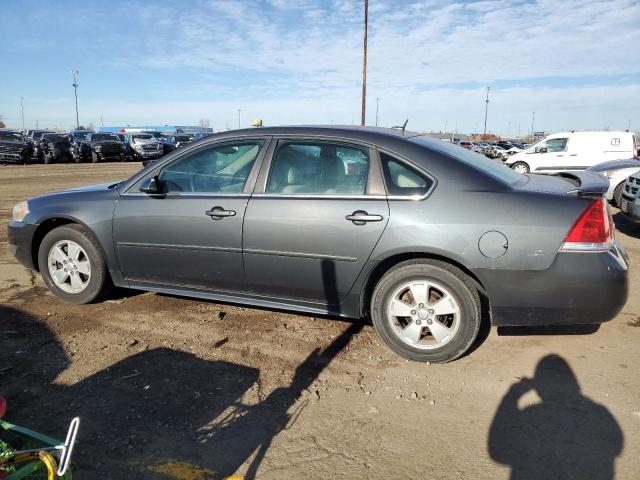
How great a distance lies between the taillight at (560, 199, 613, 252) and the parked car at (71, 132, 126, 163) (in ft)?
96.9

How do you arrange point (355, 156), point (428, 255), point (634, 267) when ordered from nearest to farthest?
1. point (428, 255)
2. point (355, 156)
3. point (634, 267)

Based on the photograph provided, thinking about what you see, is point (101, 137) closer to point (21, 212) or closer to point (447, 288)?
point (21, 212)

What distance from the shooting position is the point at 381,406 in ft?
9.25

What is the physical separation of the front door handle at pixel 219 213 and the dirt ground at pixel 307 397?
34.7 inches

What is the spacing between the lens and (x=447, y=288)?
10.5 feet

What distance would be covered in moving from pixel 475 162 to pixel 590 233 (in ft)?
2.98

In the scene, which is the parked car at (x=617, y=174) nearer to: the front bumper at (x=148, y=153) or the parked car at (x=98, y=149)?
the parked car at (x=98, y=149)

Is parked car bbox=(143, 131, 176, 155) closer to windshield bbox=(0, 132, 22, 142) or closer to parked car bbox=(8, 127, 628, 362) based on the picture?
windshield bbox=(0, 132, 22, 142)

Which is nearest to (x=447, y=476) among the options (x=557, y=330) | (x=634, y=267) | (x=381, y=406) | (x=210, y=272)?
(x=381, y=406)

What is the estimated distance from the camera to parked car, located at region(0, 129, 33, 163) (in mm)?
23814

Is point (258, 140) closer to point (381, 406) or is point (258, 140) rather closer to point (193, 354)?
point (193, 354)

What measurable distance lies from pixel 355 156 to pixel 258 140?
31.3 inches

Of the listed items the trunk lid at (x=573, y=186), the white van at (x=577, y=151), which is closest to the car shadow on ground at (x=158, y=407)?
the trunk lid at (x=573, y=186)

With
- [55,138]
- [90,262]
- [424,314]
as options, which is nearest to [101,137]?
[55,138]
